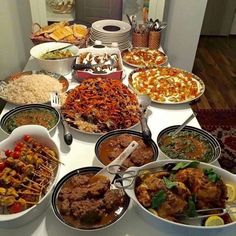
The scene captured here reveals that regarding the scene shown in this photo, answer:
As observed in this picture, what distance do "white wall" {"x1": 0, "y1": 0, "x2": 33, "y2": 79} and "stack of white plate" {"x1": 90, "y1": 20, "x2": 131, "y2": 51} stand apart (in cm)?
57

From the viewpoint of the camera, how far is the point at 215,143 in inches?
46.4

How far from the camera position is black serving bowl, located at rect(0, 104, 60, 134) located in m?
1.27

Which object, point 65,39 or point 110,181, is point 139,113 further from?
point 65,39

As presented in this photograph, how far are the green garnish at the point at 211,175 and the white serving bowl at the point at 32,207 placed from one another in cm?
48

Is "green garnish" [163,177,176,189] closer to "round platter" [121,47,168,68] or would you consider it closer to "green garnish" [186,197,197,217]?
"green garnish" [186,197,197,217]

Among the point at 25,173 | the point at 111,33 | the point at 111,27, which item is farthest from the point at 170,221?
the point at 111,27

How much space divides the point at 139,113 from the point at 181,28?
1271mm

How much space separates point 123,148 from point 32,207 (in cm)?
42

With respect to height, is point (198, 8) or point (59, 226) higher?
point (198, 8)

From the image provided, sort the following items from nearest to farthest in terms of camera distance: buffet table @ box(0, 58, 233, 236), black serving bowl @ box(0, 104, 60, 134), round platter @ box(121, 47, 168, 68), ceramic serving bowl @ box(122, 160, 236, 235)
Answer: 1. ceramic serving bowl @ box(122, 160, 236, 235)
2. buffet table @ box(0, 58, 233, 236)
3. black serving bowl @ box(0, 104, 60, 134)
4. round platter @ box(121, 47, 168, 68)

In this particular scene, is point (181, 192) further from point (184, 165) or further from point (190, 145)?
point (190, 145)

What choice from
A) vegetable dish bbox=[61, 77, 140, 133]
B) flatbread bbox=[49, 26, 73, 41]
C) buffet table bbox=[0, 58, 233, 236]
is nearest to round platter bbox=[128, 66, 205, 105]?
buffet table bbox=[0, 58, 233, 236]

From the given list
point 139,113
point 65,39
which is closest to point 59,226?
point 139,113

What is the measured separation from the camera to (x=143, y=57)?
76.3 inches
